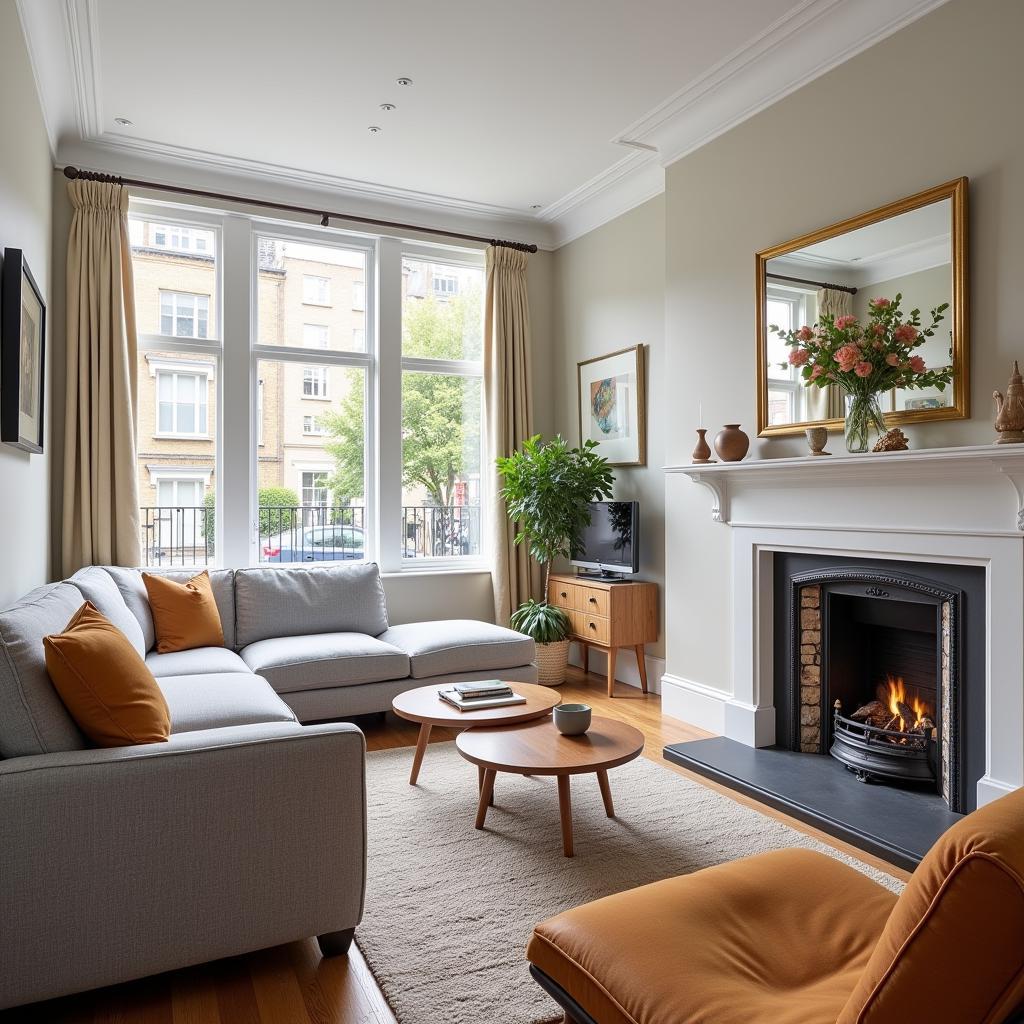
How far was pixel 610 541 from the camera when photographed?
4828 millimetres

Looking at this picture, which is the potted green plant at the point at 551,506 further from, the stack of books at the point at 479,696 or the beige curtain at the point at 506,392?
the stack of books at the point at 479,696

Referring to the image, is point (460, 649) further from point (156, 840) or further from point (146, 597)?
point (156, 840)

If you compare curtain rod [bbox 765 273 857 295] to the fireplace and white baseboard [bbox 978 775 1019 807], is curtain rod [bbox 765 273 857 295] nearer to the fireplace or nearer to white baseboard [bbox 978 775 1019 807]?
the fireplace

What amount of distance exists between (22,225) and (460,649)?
8.79ft

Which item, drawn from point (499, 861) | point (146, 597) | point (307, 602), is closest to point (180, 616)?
point (146, 597)

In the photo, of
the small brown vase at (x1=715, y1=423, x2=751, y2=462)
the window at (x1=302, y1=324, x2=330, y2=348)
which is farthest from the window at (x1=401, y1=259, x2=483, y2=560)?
the small brown vase at (x1=715, y1=423, x2=751, y2=462)

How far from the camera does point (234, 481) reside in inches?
188

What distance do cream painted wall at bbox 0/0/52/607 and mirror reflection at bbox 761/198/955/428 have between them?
3.04m

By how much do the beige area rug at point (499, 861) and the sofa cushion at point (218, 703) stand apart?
1.87 feet

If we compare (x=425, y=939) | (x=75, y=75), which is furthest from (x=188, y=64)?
(x=425, y=939)

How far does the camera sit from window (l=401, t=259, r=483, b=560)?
17.7 ft

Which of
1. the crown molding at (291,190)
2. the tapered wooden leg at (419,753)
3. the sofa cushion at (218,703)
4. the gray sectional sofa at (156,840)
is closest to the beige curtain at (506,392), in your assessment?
the crown molding at (291,190)

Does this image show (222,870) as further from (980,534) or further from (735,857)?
(980,534)

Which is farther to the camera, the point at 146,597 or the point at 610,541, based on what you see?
the point at 610,541
